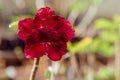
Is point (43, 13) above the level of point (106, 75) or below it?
below

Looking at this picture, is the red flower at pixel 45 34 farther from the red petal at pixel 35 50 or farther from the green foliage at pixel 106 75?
the green foliage at pixel 106 75

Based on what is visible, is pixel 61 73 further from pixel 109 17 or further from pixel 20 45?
pixel 109 17

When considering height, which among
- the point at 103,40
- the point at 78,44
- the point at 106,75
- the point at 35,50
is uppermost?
the point at 103,40

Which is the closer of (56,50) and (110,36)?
(56,50)

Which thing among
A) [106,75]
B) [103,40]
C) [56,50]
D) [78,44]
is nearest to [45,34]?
[56,50]

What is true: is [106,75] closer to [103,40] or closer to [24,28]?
[103,40]

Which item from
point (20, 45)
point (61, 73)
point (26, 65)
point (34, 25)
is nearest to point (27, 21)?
point (34, 25)

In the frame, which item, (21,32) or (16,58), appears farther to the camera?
(16,58)

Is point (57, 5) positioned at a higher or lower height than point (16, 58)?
higher
